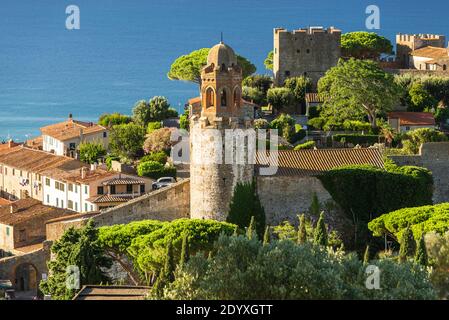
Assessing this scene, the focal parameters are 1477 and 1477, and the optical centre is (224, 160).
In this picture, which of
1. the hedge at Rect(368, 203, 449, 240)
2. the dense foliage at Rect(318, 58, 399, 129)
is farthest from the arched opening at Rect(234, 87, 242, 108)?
the dense foliage at Rect(318, 58, 399, 129)

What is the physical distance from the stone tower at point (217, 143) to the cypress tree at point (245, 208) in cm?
17

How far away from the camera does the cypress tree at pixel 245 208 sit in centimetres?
4172

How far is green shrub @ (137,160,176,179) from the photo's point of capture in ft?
170

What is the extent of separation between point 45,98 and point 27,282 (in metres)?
72.0

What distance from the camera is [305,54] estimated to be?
2458 inches

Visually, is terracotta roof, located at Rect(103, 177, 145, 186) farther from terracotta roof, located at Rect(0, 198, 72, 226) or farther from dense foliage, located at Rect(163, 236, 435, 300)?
dense foliage, located at Rect(163, 236, 435, 300)

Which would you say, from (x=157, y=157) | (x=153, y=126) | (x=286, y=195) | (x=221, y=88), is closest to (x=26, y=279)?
(x=286, y=195)

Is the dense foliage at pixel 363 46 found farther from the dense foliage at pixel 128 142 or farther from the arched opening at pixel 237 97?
the arched opening at pixel 237 97

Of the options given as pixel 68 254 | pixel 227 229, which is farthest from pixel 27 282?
pixel 227 229

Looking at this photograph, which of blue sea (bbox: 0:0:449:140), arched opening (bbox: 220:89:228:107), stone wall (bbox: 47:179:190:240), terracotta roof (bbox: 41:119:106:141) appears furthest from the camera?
blue sea (bbox: 0:0:449:140)

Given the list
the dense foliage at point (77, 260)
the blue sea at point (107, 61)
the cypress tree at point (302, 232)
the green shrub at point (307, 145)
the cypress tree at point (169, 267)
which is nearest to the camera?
the cypress tree at point (169, 267)

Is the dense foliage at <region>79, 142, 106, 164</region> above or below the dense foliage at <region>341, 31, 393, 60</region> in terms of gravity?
below

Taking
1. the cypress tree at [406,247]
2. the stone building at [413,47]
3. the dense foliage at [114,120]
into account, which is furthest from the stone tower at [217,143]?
the stone building at [413,47]

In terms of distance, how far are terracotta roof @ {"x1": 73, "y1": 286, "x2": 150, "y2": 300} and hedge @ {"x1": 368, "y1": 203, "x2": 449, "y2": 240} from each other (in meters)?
9.14
